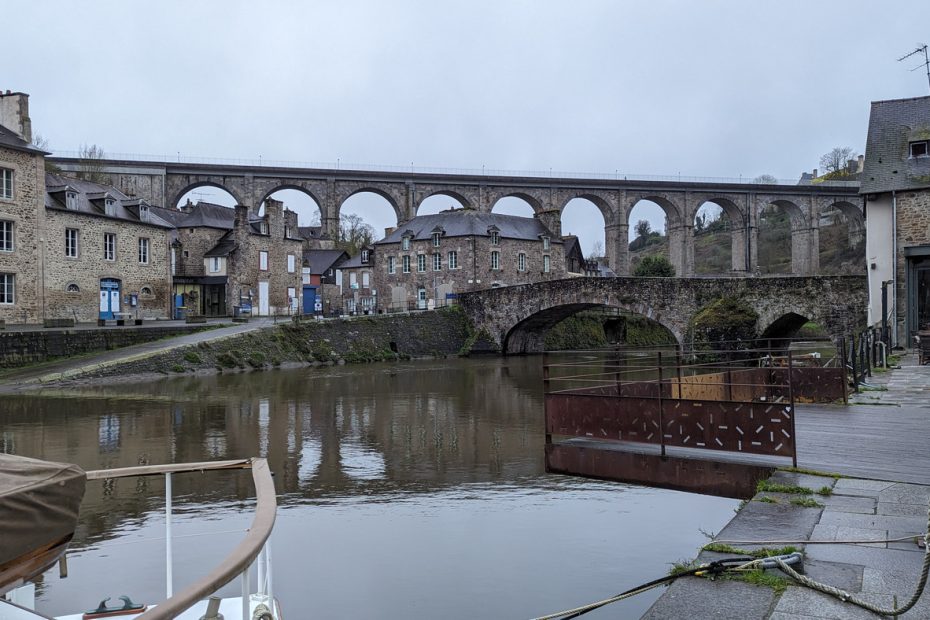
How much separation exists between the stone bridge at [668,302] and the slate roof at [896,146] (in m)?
5.05

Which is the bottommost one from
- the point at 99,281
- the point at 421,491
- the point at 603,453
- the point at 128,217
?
the point at 421,491

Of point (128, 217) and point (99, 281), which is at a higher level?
point (128, 217)

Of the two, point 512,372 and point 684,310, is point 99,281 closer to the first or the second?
point 512,372

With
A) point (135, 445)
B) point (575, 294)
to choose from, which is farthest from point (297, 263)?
point (135, 445)

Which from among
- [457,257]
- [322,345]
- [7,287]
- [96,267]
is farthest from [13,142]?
[457,257]

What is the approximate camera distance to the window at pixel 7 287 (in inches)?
916

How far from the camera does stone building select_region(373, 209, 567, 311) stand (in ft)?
124

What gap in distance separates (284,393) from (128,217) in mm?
14808

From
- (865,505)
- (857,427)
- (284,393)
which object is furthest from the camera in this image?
(284,393)

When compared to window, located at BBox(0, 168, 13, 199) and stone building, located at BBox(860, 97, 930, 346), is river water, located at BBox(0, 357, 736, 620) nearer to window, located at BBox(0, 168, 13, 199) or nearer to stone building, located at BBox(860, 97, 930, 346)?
stone building, located at BBox(860, 97, 930, 346)

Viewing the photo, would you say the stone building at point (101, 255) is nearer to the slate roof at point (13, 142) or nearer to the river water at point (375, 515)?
the slate roof at point (13, 142)

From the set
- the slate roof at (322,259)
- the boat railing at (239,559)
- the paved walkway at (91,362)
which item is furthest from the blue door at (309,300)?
the boat railing at (239,559)

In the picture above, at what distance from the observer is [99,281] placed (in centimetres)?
2675

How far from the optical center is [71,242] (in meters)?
25.8
